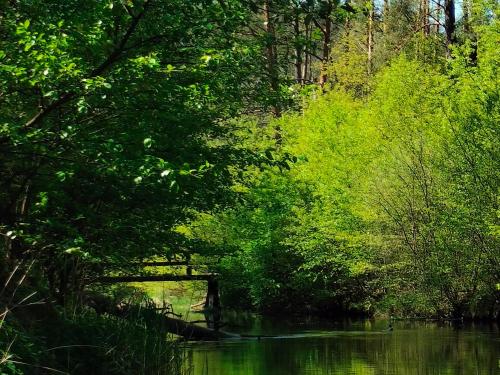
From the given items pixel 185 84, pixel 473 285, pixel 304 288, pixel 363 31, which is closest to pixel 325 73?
pixel 363 31

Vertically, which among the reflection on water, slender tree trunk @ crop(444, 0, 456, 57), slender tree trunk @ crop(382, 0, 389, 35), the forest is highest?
slender tree trunk @ crop(382, 0, 389, 35)

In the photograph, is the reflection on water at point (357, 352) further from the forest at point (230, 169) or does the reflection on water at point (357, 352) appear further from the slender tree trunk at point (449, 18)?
the slender tree trunk at point (449, 18)

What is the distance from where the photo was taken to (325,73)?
3812 centimetres

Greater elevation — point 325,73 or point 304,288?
point 325,73

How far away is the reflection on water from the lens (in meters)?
15.5

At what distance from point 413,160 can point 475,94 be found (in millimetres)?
3479

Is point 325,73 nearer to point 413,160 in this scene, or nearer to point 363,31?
point 363,31

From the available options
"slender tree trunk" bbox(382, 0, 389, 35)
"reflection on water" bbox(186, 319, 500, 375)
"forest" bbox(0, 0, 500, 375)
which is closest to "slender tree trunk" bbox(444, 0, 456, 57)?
"forest" bbox(0, 0, 500, 375)

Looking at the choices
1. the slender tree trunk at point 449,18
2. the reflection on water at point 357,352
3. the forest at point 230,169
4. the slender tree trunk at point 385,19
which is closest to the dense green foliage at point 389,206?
the forest at point 230,169

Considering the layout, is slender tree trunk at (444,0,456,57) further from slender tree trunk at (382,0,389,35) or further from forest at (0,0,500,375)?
slender tree trunk at (382,0,389,35)

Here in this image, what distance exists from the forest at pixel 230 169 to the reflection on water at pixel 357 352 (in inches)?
83.8

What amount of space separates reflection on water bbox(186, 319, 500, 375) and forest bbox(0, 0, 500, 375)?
2.13 metres

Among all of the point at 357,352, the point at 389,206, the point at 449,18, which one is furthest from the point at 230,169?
the point at 449,18

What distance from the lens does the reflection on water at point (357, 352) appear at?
50.9 ft
